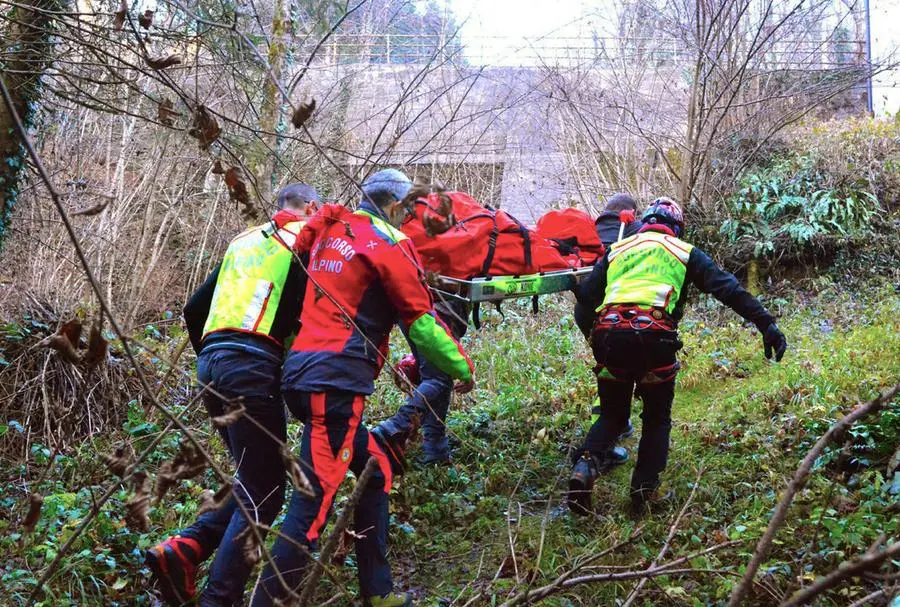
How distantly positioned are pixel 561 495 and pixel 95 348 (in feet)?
13.9

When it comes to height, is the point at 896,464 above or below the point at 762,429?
above

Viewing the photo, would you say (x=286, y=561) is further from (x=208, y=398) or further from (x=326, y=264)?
(x=326, y=264)

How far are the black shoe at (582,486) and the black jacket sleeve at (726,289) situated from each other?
1.28 metres

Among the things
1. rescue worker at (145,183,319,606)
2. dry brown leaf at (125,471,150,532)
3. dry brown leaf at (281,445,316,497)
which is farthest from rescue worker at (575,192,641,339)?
dry brown leaf at (281,445,316,497)

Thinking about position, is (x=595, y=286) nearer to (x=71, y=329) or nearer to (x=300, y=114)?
(x=300, y=114)

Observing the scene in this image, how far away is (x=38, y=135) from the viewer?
6.00 m

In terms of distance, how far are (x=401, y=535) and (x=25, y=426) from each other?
2.90 meters

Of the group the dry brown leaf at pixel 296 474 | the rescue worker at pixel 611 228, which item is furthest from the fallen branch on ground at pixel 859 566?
the rescue worker at pixel 611 228

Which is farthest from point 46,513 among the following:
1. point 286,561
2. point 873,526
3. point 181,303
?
point 181,303

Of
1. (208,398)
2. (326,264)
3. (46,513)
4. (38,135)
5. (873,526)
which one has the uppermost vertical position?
(38,135)

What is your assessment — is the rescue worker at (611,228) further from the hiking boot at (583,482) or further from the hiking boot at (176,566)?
the hiking boot at (176,566)

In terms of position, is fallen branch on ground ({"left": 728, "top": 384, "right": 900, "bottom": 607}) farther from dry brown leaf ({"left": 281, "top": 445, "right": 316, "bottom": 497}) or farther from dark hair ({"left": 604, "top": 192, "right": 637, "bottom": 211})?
dark hair ({"left": 604, "top": 192, "right": 637, "bottom": 211})

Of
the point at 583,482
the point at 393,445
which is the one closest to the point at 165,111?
the point at 393,445

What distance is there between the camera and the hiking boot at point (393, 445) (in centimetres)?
425
